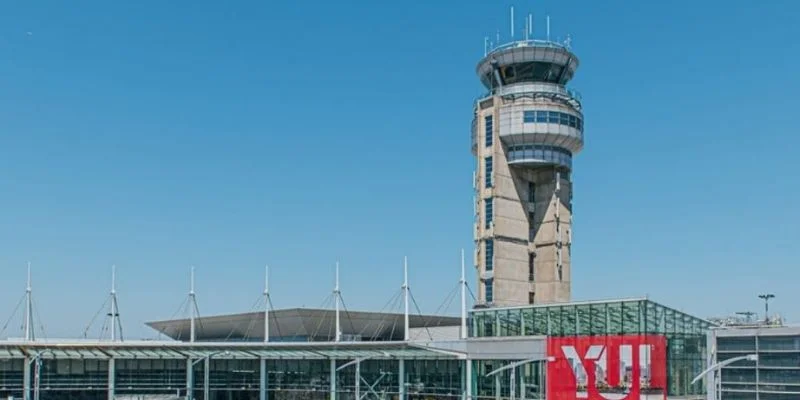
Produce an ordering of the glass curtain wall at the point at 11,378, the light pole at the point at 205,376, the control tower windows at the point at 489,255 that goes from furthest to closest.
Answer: the control tower windows at the point at 489,255 → the light pole at the point at 205,376 → the glass curtain wall at the point at 11,378

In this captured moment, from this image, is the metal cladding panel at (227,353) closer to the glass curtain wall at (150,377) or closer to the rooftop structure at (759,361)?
the glass curtain wall at (150,377)

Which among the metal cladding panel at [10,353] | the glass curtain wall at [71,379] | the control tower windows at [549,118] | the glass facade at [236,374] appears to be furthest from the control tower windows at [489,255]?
the metal cladding panel at [10,353]

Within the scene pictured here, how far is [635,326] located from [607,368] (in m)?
4.63

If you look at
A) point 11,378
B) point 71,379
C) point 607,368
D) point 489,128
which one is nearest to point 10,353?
point 11,378

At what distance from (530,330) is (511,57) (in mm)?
36499

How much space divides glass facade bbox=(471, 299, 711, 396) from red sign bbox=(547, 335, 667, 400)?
0.54 metres

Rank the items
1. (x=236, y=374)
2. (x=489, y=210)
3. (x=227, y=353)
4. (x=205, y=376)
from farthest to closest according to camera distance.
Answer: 1. (x=489, y=210)
2. (x=236, y=374)
3. (x=227, y=353)
4. (x=205, y=376)

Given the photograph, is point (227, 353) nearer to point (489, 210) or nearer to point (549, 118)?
point (489, 210)

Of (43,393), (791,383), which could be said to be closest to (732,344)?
(791,383)

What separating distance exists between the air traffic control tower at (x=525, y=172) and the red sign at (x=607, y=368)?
21437 millimetres

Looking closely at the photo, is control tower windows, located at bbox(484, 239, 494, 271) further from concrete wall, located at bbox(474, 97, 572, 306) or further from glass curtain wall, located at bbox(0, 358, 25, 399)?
glass curtain wall, located at bbox(0, 358, 25, 399)

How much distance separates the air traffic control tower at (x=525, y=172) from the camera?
97750mm

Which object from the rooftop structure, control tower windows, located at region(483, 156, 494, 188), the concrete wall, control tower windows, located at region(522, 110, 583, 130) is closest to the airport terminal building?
the rooftop structure

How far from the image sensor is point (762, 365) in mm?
78375
